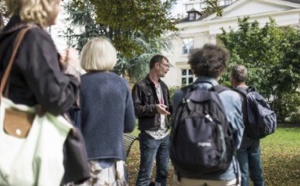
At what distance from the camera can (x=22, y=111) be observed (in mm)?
2355

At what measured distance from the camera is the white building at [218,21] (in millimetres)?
43031

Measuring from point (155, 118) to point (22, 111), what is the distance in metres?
3.50

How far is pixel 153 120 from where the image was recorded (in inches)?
226

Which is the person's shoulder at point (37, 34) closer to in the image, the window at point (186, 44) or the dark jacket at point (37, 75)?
the dark jacket at point (37, 75)

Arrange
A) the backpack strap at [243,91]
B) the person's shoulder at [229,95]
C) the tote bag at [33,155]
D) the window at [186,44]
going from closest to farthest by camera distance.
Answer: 1. the tote bag at [33,155]
2. the person's shoulder at [229,95]
3. the backpack strap at [243,91]
4. the window at [186,44]

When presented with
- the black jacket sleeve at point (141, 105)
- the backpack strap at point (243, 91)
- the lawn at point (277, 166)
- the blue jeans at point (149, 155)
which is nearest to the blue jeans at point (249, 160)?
the backpack strap at point (243, 91)

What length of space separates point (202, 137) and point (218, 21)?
146ft

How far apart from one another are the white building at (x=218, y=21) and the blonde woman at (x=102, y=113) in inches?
1410

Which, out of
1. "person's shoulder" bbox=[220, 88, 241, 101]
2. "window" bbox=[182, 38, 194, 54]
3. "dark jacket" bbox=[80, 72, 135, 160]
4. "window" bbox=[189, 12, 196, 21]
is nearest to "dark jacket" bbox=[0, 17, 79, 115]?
"dark jacket" bbox=[80, 72, 135, 160]

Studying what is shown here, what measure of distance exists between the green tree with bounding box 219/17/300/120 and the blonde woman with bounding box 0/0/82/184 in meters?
26.6

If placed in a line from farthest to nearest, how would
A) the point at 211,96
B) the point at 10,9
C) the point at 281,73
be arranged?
1. the point at 281,73
2. the point at 211,96
3. the point at 10,9

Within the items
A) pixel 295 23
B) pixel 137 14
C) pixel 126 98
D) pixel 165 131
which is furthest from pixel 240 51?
pixel 126 98

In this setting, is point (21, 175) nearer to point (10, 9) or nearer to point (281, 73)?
point (10, 9)

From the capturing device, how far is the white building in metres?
43.0
